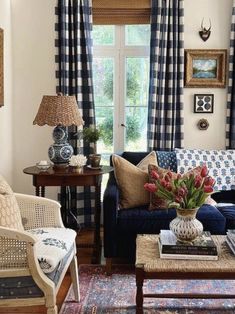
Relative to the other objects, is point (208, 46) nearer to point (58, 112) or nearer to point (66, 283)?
point (58, 112)

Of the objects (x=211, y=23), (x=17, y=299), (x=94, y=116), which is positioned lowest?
(x=17, y=299)

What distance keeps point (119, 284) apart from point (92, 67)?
2228mm

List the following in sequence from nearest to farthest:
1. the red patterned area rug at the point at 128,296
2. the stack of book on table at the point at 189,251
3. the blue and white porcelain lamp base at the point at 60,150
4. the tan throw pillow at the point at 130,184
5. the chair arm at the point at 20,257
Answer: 1. the chair arm at the point at 20,257
2. the stack of book on table at the point at 189,251
3. the red patterned area rug at the point at 128,296
4. the tan throw pillow at the point at 130,184
5. the blue and white porcelain lamp base at the point at 60,150

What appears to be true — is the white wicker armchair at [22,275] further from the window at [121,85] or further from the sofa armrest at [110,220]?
the window at [121,85]

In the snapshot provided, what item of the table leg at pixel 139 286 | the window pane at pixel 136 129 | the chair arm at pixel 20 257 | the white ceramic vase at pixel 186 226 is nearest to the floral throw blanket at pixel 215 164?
the window pane at pixel 136 129

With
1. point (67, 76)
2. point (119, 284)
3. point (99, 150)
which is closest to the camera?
point (119, 284)

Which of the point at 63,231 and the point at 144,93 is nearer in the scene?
the point at 63,231

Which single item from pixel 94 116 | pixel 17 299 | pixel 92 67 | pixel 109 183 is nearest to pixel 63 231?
pixel 17 299

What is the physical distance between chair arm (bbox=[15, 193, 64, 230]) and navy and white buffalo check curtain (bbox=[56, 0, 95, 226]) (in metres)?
1.29

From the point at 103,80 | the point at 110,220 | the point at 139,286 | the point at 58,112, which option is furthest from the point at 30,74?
the point at 139,286

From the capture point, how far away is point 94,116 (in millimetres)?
4340

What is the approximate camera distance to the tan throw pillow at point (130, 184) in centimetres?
349

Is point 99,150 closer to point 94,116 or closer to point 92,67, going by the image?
point 94,116

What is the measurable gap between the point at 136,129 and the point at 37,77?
117 centimetres
